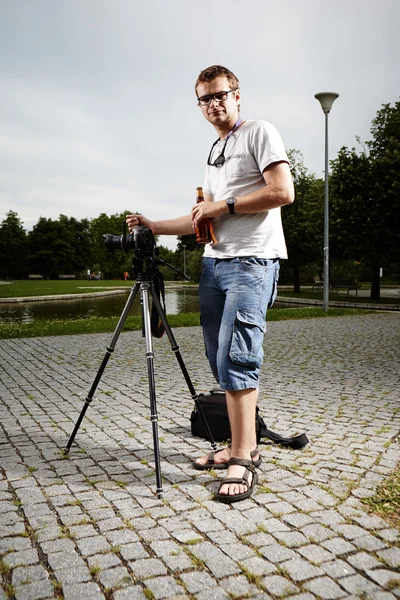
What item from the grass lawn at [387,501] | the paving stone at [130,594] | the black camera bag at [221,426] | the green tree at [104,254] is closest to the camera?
the paving stone at [130,594]

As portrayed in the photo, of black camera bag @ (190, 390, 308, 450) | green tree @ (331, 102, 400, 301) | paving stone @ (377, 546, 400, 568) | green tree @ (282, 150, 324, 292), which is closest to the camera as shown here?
paving stone @ (377, 546, 400, 568)

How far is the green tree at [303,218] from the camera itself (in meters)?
30.6

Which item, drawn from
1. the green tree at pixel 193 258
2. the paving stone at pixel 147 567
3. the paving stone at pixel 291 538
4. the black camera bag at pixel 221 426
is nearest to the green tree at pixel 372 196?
the black camera bag at pixel 221 426

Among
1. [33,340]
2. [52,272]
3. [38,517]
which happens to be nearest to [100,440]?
[38,517]

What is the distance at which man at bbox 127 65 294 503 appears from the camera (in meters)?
3.10

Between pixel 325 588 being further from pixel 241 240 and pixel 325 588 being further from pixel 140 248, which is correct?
pixel 140 248

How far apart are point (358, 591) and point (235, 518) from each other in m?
0.81

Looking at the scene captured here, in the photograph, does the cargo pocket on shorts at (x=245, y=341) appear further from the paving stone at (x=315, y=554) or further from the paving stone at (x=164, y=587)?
the paving stone at (x=164, y=587)

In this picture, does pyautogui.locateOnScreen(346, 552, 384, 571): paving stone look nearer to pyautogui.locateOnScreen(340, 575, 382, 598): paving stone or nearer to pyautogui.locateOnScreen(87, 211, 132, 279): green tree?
pyautogui.locateOnScreen(340, 575, 382, 598): paving stone

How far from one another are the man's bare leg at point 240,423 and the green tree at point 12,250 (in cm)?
8640

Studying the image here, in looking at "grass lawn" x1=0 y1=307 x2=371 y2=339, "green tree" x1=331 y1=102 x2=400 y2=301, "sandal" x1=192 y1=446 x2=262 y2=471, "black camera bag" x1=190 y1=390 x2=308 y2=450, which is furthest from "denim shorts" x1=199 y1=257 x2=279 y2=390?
"green tree" x1=331 y1=102 x2=400 y2=301

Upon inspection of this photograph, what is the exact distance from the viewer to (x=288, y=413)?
16.9 feet

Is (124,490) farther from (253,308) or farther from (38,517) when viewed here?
(253,308)

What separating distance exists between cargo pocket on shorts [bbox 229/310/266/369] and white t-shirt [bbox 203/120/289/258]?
0.37 m
